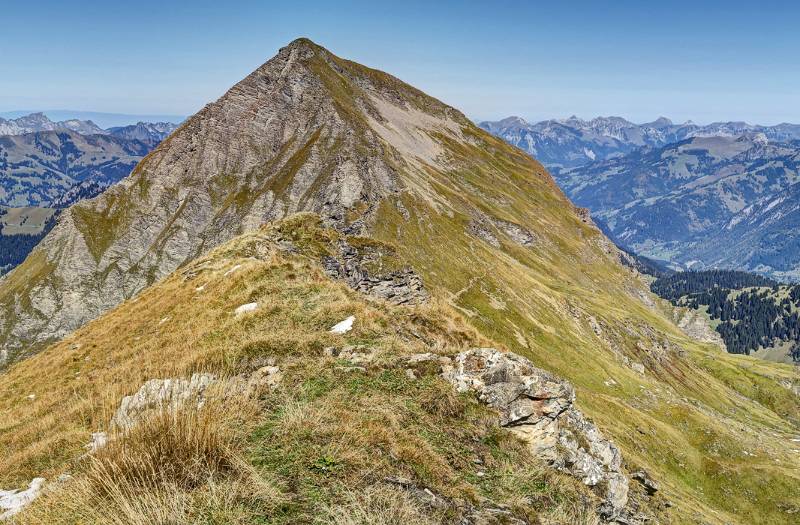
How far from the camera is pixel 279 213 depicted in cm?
17288

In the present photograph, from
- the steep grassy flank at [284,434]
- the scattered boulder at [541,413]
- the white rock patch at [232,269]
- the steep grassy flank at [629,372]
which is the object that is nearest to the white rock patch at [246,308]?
the steep grassy flank at [284,434]

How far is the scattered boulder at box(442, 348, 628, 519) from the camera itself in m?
15.1

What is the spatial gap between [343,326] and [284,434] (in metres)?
9.73

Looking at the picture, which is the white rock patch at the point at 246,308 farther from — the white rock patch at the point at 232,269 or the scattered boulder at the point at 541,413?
the scattered boulder at the point at 541,413

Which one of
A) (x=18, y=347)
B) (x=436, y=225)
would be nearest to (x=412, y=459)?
(x=436, y=225)

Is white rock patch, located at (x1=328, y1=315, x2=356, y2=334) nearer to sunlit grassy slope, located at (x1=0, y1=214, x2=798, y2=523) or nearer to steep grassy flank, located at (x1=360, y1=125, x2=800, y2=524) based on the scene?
sunlit grassy slope, located at (x1=0, y1=214, x2=798, y2=523)

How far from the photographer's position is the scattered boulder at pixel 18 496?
9.49 metres

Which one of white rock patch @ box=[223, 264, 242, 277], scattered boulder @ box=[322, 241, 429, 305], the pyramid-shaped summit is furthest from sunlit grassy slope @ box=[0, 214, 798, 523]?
the pyramid-shaped summit

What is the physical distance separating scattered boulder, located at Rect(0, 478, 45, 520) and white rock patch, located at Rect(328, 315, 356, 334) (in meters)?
10.4

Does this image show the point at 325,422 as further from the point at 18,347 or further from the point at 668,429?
the point at 18,347

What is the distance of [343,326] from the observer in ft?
64.6

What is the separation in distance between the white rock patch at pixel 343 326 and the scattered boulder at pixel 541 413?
4.87m

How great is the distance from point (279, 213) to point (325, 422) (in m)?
169

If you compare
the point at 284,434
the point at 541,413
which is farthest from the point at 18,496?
the point at 541,413
